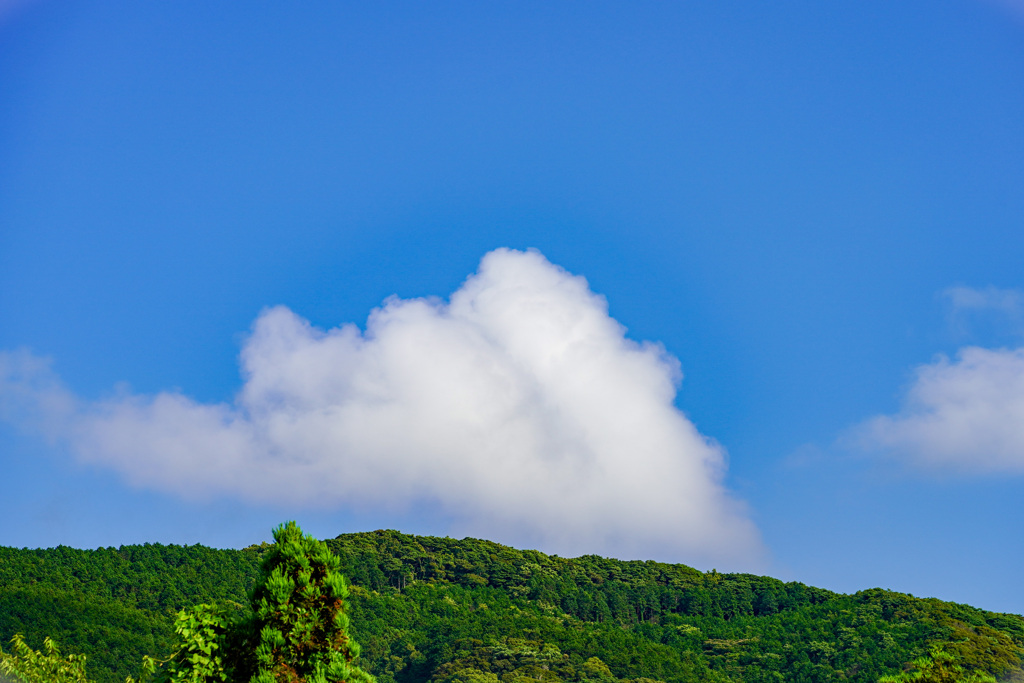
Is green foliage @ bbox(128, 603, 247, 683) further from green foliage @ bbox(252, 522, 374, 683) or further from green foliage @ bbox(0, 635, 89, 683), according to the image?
green foliage @ bbox(0, 635, 89, 683)

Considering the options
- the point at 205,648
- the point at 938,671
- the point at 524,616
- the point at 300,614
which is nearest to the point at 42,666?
the point at 205,648

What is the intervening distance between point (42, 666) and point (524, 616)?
54.8 m

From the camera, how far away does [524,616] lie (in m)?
66.2

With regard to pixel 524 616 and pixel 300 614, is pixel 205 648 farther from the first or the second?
pixel 524 616

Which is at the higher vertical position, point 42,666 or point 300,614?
point 300,614

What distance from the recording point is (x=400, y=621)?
6794cm

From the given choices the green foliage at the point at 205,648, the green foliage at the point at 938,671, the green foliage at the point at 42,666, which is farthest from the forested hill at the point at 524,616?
the green foliage at the point at 205,648

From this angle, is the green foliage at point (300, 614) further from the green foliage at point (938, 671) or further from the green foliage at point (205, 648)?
the green foliage at point (938, 671)

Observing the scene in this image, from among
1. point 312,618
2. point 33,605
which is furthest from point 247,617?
point 33,605

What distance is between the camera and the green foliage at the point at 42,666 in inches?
557

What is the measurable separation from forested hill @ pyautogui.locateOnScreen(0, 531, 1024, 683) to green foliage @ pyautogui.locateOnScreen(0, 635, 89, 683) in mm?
34576

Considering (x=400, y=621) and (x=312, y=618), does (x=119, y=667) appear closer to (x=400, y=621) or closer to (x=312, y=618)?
(x=400, y=621)

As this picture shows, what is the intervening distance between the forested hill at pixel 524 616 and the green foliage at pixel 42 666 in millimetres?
34576

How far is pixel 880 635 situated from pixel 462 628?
2891cm
